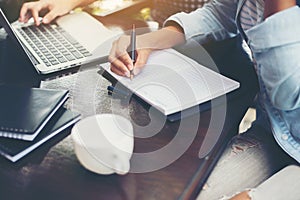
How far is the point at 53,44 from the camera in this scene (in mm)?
1062

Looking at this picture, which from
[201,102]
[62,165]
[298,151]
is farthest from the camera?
[298,151]

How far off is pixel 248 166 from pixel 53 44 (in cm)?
54

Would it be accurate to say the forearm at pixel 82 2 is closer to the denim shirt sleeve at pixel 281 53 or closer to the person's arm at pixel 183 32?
the person's arm at pixel 183 32

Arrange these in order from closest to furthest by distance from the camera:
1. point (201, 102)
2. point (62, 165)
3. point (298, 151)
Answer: point (62, 165) → point (201, 102) → point (298, 151)

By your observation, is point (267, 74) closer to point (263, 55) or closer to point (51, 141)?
point (263, 55)

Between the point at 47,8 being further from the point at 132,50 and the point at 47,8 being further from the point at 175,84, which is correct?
the point at 175,84

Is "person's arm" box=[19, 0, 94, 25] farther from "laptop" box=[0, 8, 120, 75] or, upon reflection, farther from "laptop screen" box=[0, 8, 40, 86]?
"laptop screen" box=[0, 8, 40, 86]

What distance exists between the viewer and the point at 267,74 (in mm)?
910

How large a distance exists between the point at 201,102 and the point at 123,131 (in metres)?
0.19

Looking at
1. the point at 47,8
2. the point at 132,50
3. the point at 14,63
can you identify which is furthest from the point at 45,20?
the point at 132,50

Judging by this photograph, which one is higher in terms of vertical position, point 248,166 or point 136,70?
point 136,70

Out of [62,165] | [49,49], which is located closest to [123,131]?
[62,165]

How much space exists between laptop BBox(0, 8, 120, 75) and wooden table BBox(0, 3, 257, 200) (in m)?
0.15

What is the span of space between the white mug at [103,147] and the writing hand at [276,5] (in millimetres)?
409
